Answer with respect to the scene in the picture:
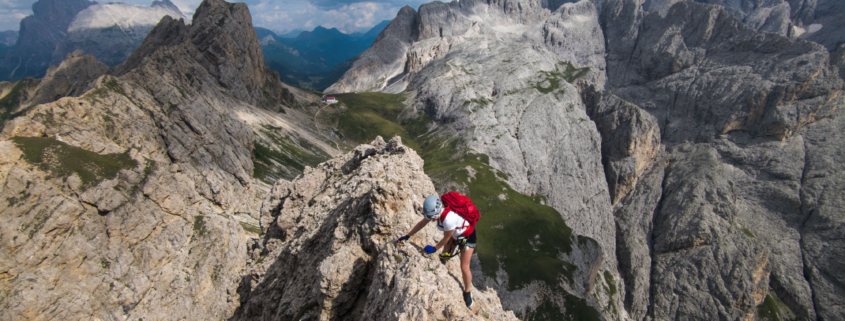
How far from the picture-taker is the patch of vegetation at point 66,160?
51.9 m

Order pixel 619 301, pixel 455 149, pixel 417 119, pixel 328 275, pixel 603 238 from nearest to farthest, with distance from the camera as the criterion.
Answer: pixel 328 275 < pixel 619 301 < pixel 603 238 < pixel 455 149 < pixel 417 119

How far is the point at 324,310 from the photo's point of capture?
53.3 ft

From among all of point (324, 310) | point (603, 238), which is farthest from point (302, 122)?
point (324, 310)

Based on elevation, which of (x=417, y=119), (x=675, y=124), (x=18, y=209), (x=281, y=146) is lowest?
(x=18, y=209)

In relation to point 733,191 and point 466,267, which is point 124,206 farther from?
point 733,191

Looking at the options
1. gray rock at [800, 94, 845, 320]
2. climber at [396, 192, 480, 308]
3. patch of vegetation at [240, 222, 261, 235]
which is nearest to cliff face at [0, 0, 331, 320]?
patch of vegetation at [240, 222, 261, 235]

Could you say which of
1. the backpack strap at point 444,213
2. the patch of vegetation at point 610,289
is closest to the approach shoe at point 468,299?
the backpack strap at point 444,213

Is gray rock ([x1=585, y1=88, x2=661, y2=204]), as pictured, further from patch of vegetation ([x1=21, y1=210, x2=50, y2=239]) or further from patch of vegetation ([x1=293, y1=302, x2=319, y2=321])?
patch of vegetation ([x1=21, y1=210, x2=50, y2=239])

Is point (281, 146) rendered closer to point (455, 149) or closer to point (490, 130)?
point (455, 149)

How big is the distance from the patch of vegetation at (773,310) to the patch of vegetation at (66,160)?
177950 mm

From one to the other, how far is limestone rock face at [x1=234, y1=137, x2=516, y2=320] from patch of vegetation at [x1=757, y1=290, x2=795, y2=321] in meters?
147

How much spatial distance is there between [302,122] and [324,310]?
153732mm

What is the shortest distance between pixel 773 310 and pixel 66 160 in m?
190

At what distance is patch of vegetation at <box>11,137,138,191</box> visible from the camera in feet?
170
